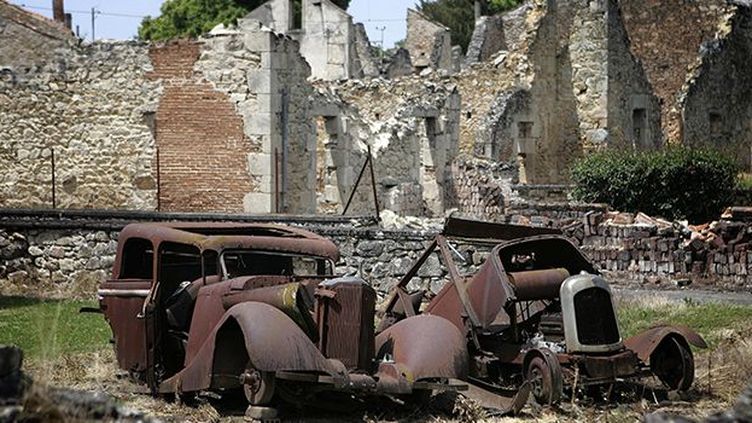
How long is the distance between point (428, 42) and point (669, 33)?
722 inches

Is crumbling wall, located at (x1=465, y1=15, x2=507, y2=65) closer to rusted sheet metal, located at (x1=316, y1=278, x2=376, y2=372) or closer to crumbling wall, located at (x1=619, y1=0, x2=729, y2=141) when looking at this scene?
crumbling wall, located at (x1=619, y1=0, x2=729, y2=141)

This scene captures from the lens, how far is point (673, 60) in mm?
39906

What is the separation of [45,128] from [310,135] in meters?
4.76

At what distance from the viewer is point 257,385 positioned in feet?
28.4

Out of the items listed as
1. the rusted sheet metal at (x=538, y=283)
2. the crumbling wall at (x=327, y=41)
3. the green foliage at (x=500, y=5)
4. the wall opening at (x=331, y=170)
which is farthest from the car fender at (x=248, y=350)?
the green foliage at (x=500, y=5)

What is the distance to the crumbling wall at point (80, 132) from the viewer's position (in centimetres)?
2188

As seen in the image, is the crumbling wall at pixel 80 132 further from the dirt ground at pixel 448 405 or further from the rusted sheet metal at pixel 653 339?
the rusted sheet metal at pixel 653 339

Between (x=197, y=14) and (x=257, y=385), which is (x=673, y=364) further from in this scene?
(x=197, y=14)

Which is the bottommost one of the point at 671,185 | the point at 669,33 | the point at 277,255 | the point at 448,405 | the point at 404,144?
the point at 448,405

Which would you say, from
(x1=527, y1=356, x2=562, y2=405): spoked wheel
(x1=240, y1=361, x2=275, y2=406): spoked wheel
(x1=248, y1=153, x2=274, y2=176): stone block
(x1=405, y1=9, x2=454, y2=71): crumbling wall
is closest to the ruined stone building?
(x1=248, y1=153, x2=274, y2=176): stone block

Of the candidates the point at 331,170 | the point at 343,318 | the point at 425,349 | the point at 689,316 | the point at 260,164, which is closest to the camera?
the point at 343,318

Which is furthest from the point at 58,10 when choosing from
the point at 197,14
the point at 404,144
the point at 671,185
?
the point at 671,185

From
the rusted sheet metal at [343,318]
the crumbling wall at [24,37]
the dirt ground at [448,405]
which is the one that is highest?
the crumbling wall at [24,37]

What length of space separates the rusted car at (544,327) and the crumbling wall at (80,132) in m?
12.3
